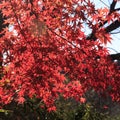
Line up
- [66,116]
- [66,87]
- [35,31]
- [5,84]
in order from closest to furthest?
[35,31], [5,84], [66,87], [66,116]

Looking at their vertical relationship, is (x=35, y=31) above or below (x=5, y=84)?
above

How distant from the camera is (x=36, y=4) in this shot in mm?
5637

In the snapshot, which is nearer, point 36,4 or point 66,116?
point 36,4

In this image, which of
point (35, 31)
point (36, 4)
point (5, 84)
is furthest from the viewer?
point (5, 84)

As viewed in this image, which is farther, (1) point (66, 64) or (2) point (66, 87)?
(2) point (66, 87)

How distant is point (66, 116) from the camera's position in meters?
8.86

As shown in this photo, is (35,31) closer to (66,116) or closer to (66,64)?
(66,64)

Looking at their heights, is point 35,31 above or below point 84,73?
above

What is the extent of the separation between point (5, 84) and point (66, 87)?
5.32 feet

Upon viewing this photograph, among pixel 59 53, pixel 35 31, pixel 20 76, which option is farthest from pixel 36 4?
pixel 20 76

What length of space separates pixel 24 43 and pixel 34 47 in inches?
11.0

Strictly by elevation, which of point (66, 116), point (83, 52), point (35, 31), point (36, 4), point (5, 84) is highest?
point (36, 4)

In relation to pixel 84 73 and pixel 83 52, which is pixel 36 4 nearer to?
pixel 83 52

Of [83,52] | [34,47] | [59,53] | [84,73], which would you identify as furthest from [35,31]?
[84,73]
